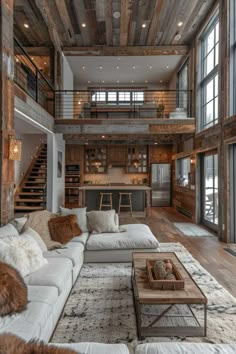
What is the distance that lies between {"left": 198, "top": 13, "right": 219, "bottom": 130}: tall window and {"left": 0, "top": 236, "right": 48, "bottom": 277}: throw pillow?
5485mm

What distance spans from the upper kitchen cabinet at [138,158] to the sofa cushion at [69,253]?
858cm

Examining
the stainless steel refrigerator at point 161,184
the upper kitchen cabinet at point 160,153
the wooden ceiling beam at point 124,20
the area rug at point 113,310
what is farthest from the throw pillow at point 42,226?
the upper kitchen cabinet at point 160,153

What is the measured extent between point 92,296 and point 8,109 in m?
3.09

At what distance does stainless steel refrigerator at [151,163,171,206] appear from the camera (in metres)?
11.5

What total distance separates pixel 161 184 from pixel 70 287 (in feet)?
29.7

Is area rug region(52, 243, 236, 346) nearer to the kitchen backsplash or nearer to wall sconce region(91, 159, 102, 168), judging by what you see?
wall sconce region(91, 159, 102, 168)

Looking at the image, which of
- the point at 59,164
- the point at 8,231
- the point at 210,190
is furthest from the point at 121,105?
the point at 8,231

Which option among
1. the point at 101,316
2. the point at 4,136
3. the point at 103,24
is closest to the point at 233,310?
the point at 101,316

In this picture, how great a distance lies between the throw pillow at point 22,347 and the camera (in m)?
1.17

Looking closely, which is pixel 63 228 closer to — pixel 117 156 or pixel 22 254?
pixel 22 254

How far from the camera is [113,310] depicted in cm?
270

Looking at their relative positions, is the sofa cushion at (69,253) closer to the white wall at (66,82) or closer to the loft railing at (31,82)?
the loft railing at (31,82)

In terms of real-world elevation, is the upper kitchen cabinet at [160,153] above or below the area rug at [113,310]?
above

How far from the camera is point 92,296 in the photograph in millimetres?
3010
